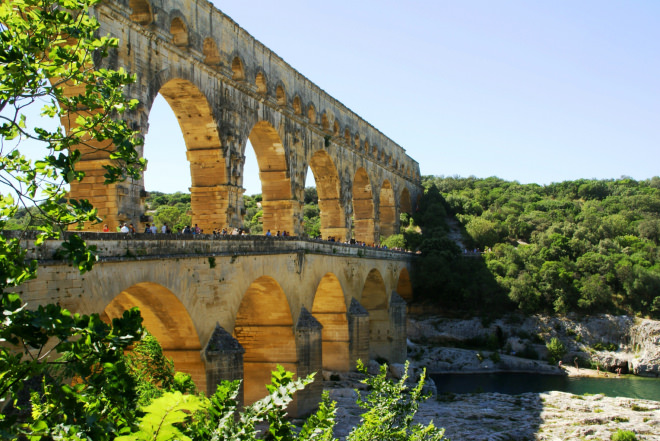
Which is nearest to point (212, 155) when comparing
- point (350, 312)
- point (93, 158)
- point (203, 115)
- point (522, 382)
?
point (203, 115)

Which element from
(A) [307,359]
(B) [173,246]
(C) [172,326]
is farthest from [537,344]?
(B) [173,246]

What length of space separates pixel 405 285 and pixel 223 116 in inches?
824

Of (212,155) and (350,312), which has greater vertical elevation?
(212,155)

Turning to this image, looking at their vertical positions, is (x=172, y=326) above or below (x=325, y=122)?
below

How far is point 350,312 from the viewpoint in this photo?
2425 centimetres

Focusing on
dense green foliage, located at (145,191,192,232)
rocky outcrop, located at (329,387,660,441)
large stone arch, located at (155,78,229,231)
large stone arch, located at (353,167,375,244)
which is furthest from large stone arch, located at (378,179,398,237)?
large stone arch, located at (155,78,229,231)

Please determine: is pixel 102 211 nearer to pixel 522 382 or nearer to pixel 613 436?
pixel 613 436

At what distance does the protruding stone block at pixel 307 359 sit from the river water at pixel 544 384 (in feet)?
30.9

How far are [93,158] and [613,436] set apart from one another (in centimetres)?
1556

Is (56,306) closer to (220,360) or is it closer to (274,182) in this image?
(220,360)

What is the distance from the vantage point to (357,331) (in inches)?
955

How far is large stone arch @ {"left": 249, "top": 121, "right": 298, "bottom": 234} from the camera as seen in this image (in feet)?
75.7

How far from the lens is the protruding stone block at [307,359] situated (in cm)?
1791

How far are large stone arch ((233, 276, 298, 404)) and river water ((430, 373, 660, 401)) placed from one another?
10548 mm
